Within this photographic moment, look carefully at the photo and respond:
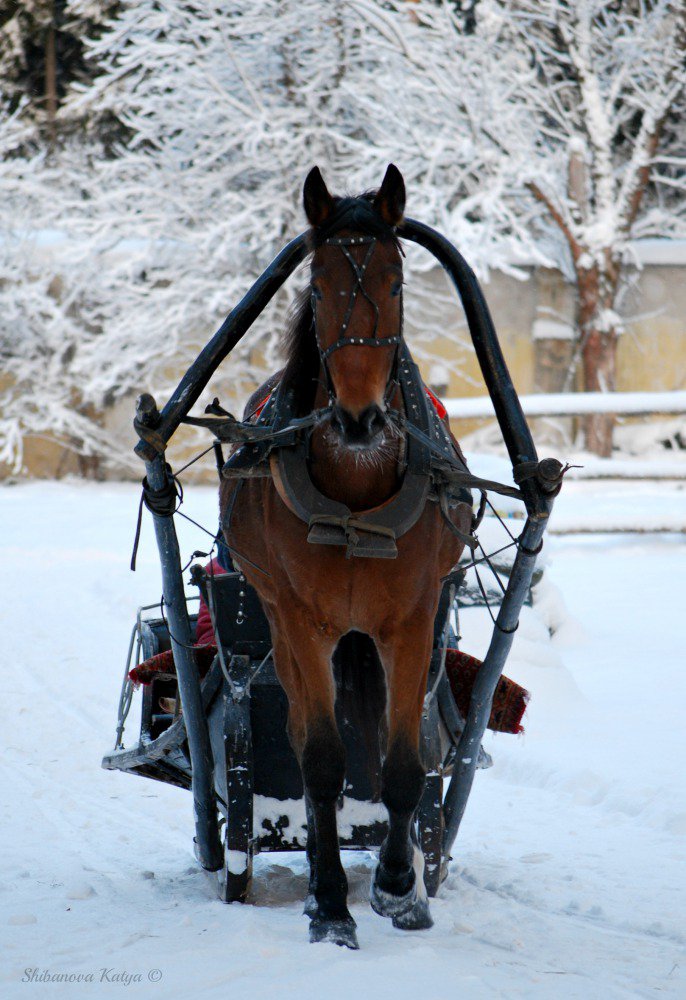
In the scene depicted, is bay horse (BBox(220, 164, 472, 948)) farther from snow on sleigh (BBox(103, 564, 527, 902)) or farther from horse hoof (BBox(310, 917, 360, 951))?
snow on sleigh (BBox(103, 564, 527, 902))

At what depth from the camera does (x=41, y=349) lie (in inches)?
726

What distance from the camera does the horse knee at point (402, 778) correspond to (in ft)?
10.3

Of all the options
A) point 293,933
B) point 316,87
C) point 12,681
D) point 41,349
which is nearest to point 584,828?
point 293,933

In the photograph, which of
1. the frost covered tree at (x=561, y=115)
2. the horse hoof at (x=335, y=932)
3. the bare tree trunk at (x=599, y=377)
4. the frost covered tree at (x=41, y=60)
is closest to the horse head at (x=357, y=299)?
the horse hoof at (x=335, y=932)

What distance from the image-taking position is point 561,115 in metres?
15.2

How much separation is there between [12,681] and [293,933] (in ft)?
13.8

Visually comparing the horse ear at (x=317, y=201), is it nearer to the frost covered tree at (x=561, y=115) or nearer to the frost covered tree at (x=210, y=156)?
the frost covered tree at (x=561, y=115)

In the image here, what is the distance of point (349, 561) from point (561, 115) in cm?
1378

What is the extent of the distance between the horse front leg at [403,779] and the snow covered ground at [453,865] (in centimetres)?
9

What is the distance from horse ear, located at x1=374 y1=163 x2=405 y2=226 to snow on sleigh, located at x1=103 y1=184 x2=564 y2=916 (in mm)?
150

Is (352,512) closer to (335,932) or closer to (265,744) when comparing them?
(265,744)

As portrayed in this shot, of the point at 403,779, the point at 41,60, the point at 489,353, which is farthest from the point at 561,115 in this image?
the point at 403,779

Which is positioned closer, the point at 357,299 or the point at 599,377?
the point at 357,299

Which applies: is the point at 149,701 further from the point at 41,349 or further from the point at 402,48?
the point at 41,349
